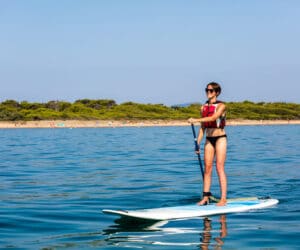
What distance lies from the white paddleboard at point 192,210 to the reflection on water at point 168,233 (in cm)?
13

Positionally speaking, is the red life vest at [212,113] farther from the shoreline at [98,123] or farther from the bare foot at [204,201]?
the shoreline at [98,123]

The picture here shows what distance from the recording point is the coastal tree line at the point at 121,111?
10676 cm

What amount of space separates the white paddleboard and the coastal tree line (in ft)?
311

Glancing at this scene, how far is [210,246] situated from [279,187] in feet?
A: 23.2

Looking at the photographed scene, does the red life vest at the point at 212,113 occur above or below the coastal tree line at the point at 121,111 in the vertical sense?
below

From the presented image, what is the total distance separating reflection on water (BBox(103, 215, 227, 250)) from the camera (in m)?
7.84

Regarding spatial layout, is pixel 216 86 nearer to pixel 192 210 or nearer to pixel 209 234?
pixel 192 210

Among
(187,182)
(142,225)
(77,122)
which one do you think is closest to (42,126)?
(77,122)

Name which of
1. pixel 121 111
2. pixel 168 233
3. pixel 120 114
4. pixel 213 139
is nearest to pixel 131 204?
pixel 213 139

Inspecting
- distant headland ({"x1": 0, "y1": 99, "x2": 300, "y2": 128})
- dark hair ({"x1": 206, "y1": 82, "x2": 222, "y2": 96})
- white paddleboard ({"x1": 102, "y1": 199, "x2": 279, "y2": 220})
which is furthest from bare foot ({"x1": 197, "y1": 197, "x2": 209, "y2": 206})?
distant headland ({"x1": 0, "y1": 99, "x2": 300, "y2": 128})

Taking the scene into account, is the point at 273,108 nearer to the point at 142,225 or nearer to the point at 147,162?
the point at 147,162

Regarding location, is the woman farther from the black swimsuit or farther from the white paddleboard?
the white paddleboard

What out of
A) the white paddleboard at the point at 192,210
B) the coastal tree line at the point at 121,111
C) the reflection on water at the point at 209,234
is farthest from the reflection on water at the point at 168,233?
the coastal tree line at the point at 121,111

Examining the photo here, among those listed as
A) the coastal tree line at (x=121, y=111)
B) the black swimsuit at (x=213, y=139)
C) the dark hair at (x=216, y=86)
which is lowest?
the black swimsuit at (x=213, y=139)
